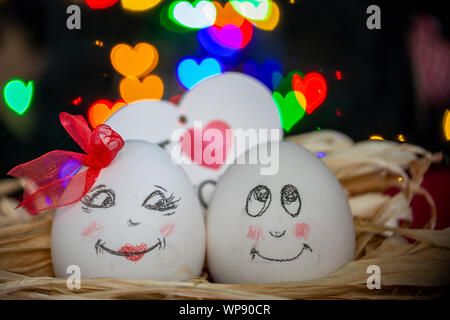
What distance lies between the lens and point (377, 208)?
122 cm

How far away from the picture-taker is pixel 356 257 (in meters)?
0.99

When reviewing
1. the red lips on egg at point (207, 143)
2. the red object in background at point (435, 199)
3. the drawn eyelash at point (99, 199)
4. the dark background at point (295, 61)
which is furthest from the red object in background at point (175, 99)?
the drawn eyelash at point (99, 199)

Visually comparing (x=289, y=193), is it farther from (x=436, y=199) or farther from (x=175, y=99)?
(x=175, y=99)

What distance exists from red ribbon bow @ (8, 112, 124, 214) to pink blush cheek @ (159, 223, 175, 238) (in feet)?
0.49

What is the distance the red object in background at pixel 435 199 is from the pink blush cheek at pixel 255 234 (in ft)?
1.96

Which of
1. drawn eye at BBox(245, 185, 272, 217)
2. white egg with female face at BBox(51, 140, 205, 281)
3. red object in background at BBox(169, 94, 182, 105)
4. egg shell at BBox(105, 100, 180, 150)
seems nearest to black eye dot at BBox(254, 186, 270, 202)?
drawn eye at BBox(245, 185, 272, 217)

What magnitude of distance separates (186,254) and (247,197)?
148 mm

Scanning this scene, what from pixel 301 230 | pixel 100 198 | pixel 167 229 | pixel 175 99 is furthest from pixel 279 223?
pixel 175 99

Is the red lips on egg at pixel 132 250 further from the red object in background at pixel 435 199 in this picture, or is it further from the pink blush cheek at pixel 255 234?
the red object in background at pixel 435 199

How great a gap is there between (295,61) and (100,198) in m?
0.73

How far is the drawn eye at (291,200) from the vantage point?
2.69 feet

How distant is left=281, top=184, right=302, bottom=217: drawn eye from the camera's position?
0.82 metres

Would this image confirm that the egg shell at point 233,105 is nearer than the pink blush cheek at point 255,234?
No
